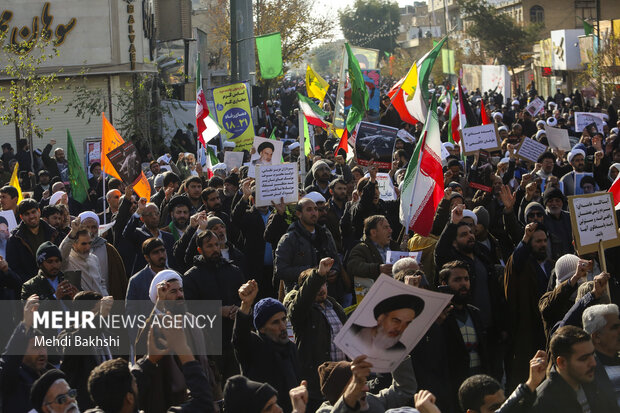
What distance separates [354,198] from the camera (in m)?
10.2

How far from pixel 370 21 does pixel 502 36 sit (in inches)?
1957

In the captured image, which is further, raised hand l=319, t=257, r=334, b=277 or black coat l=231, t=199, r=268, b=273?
black coat l=231, t=199, r=268, b=273

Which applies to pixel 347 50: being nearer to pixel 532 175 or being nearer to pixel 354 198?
pixel 532 175

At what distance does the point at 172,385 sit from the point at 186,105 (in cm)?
2352

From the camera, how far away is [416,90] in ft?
54.6

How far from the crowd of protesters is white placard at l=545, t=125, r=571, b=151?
422 centimetres

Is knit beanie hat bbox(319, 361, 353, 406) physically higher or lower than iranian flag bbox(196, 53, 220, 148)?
lower

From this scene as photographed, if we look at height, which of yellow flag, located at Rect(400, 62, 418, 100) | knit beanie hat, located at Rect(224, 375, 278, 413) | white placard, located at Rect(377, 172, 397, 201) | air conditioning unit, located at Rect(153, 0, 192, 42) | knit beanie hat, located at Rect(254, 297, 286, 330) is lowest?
knit beanie hat, located at Rect(224, 375, 278, 413)

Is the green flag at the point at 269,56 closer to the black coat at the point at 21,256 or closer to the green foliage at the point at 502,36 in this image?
the black coat at the point at 21,256

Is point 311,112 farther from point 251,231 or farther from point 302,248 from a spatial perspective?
point 302,248

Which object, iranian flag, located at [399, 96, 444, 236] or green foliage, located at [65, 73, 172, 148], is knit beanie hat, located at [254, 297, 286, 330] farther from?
green foliage, located at [65, 73, 172, 148]

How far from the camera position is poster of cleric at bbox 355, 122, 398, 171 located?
42.7 feet

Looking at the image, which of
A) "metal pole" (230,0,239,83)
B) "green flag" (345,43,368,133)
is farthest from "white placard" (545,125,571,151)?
"metal pole" (230,0,239,83)

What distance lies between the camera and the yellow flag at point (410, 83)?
55.2ft
